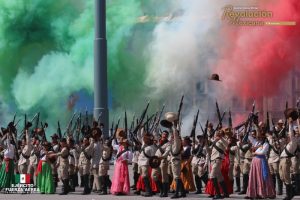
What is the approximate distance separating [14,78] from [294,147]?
33.6 metres

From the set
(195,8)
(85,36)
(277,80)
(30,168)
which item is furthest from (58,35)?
(30,168)

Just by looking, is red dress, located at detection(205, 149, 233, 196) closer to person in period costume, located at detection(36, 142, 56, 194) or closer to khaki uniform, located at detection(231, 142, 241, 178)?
khaki uniform, located at detection(231, 142, 241, 178)

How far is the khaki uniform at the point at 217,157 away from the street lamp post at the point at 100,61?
649 inches

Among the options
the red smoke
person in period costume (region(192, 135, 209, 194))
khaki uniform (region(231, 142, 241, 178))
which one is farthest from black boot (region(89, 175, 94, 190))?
the red smoke

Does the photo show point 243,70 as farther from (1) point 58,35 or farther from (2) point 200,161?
(2) point 200,161

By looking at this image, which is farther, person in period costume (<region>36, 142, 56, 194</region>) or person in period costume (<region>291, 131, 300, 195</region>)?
person in period costume (<region>36, 142, 56, 194</region>)

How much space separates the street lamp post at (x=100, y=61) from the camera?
119 ft

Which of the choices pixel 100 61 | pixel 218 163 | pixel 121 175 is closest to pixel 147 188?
pixel 121 175

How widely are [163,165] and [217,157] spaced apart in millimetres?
1664

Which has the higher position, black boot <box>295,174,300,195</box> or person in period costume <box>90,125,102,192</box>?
person in period costume <box>90,125,102,192</box>

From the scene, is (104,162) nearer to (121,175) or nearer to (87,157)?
(87,157)

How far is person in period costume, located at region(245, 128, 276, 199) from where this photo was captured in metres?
19.2

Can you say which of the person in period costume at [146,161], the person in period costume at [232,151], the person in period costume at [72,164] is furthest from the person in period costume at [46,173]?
the person in period costume at [232,151]

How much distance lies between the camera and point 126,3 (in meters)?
48.3
